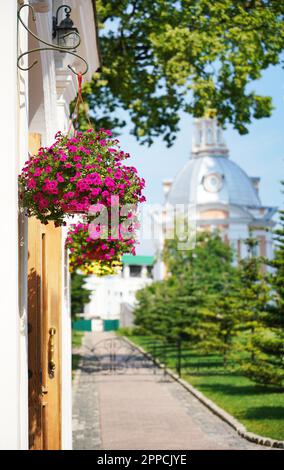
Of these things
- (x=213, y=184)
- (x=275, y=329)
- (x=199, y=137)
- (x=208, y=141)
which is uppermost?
(x=199, y=137)

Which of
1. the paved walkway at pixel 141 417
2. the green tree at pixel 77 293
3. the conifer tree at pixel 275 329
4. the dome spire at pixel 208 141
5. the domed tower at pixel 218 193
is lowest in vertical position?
the paved walkway at pixel 141 417

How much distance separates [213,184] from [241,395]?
69667 millimetres

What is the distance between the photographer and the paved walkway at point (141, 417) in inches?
529

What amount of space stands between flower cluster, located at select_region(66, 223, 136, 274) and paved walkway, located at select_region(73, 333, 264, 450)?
414cm

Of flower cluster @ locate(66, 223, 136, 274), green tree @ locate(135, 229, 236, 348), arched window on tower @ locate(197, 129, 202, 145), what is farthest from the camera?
arched window on tower @ locate(197, 129, 202, 145)

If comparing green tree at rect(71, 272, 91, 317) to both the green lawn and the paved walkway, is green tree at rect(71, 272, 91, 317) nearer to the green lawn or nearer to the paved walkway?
the green lawn

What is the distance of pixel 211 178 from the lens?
90.0 meters

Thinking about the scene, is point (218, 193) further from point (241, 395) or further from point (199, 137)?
point (241, 395)

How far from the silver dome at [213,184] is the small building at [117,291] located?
7336mm

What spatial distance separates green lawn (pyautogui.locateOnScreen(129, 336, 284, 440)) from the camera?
49.4ft

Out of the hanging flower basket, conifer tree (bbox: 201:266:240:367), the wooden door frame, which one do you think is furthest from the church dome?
the hanging flower basket

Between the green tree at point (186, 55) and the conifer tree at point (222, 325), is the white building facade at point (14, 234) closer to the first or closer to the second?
the green tree at point (186, 55)

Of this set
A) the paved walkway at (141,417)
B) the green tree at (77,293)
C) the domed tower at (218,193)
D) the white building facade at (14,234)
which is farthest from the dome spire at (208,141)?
the white building facade at (14,234)

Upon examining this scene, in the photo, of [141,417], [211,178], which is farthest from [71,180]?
[211,178]
